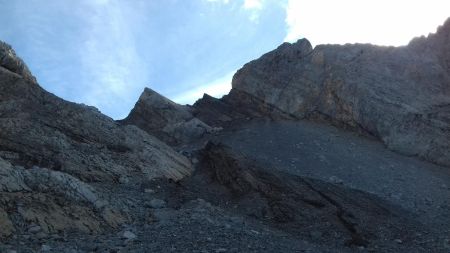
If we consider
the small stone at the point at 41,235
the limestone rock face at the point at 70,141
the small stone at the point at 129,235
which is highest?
the limestone rock face at the point at 70,141

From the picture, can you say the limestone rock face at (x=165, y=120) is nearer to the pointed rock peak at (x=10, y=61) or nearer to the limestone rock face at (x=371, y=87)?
the limestone rock face at (x=371, y=87)

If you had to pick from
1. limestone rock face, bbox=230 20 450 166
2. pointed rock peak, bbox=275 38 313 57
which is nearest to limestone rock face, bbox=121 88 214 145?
limestone rock face, bbox=230 20 450 166

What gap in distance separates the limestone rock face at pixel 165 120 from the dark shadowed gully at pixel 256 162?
5.6 inches

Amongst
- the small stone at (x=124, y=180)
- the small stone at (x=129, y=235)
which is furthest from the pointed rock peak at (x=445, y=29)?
the small stone at (x=129, y=235)

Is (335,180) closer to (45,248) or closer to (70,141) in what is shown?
(70,141)

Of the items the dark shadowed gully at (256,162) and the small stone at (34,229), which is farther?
the dark shadowed gully at (256,162)

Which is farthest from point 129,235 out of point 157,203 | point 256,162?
point 256,162

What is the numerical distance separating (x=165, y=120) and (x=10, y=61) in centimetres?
1865

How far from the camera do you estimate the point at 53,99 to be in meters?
29.0

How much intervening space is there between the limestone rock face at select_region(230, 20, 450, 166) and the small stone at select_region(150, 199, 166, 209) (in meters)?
24.8

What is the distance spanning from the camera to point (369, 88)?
45.5 m

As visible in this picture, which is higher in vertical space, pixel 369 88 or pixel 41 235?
pixel 369 88

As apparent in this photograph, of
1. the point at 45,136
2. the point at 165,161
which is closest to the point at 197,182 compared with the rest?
the point at 165,161

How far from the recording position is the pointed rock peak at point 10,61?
109 ft
